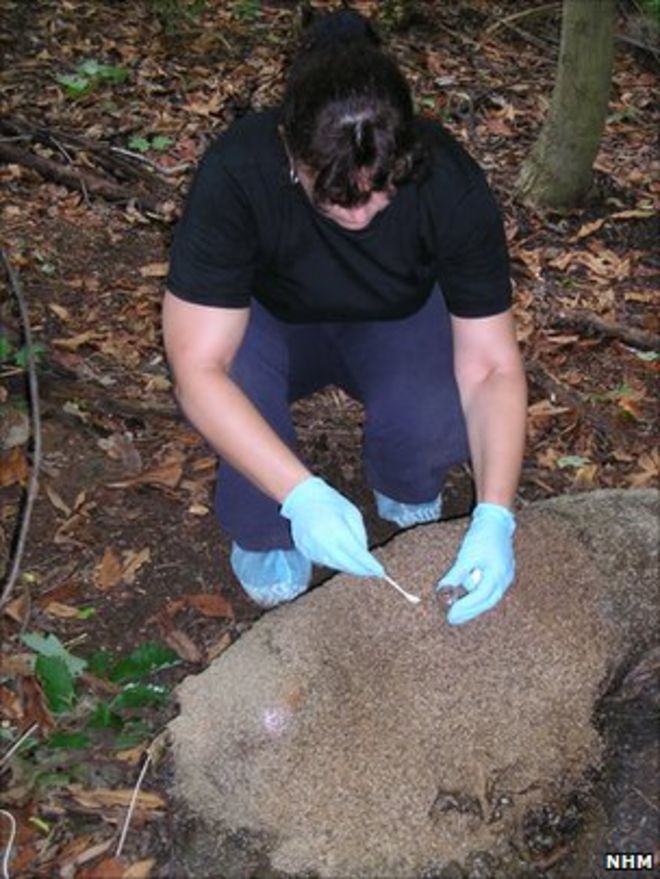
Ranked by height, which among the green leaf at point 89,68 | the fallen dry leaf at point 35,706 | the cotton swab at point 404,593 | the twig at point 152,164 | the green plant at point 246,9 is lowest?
the fallen dry leaf at point 35,706

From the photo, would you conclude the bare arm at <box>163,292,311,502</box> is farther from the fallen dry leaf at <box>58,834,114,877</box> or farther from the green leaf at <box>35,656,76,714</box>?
the fallen dry leaf at <box>58,834,114,877</box>

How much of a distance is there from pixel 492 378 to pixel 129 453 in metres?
1.06

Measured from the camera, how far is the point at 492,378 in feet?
6.82

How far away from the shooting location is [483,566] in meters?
1.82

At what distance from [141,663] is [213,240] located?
2.85ft

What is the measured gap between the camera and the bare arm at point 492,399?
1967 millimetres

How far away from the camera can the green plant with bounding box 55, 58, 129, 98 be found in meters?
4.33

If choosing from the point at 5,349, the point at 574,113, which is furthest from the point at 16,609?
the point at 574,113

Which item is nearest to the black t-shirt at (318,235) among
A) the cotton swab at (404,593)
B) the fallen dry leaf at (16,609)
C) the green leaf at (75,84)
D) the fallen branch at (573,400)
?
the cotton swab at (404,593)

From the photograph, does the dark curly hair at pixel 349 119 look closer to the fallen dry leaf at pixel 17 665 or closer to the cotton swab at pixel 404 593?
the cotton swab at pixel 404 593

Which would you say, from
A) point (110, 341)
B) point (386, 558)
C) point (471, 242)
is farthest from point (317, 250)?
point (110, 341)

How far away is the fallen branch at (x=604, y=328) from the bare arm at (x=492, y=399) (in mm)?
1210

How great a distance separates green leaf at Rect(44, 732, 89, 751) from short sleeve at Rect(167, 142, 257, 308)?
2.78 feet

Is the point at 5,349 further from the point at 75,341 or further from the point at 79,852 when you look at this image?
the point at 79,852
